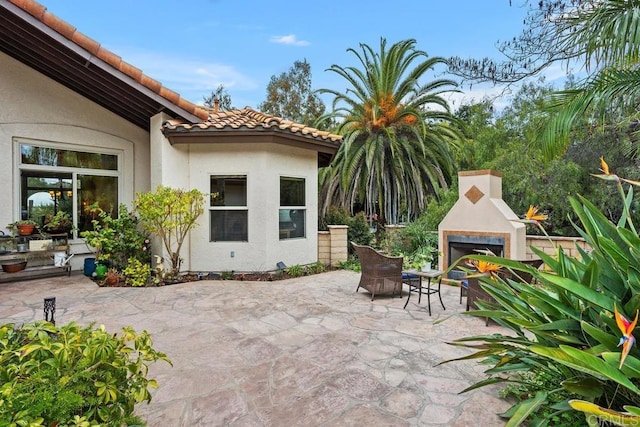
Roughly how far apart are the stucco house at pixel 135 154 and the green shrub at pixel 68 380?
6.21m

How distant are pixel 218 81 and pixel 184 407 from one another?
973 inches

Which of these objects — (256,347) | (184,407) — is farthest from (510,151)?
(184,407)

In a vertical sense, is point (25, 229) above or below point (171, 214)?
below

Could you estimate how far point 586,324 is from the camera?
1.77 metres

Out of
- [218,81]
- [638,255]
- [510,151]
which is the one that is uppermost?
[218,81]

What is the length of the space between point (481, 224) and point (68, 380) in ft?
26.0

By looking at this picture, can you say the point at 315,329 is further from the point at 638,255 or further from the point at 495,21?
the point at 495,21

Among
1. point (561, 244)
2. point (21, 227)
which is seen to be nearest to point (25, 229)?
point (21, 227)

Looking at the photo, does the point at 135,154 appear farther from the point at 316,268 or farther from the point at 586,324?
the point at 586,324

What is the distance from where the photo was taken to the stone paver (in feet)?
8.86

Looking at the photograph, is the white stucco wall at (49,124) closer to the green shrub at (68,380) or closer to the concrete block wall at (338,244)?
the concrete block wall at (338,244)

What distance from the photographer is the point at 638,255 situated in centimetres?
199

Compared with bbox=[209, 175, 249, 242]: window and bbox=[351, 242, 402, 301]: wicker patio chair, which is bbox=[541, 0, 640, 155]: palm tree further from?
bbox=[209, 175, 249, 242]: window

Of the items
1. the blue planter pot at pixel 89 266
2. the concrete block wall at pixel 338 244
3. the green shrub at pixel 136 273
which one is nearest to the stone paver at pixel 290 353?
the green shrub at pixel 136 273
